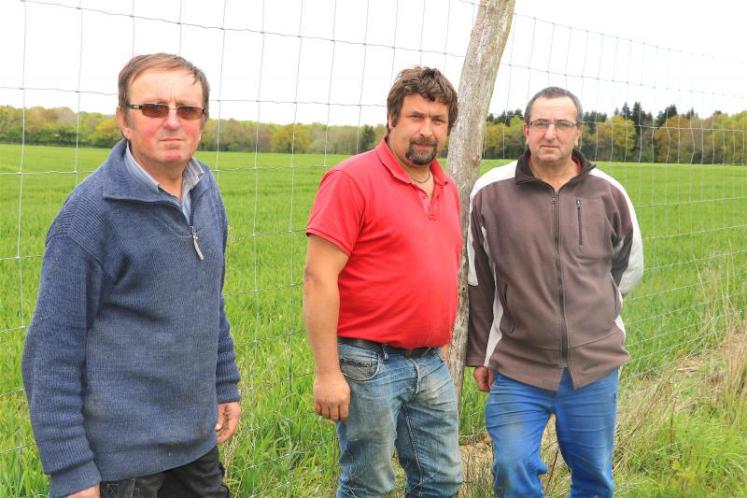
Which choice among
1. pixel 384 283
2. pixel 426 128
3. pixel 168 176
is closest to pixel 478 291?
pixel 384 283

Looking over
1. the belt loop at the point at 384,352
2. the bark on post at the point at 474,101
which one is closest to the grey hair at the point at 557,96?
the bark on post at the point at 474,101

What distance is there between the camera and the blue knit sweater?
1.93 meters

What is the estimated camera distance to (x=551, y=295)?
322 centimetres

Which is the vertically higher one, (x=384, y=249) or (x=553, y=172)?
(x=553, y=172)

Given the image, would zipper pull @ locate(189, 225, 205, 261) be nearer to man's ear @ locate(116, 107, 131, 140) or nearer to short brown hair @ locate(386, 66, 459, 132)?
man's ear @ locate(116, 107, 131, 140)

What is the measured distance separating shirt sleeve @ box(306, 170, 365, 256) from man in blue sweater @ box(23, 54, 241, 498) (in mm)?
445

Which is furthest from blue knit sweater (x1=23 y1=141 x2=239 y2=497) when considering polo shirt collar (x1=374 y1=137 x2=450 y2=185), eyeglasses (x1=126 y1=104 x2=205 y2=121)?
polo shirt collar (x1=374 y1=137 x2=450 y2=185)

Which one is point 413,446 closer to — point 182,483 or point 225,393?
point 225,393

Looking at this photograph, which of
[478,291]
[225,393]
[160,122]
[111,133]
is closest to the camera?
[160,122]

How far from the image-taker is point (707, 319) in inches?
243

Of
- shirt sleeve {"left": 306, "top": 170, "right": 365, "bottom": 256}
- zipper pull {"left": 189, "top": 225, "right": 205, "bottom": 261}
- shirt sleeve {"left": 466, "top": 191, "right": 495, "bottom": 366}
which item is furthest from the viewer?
shirt sleeve {"left": 466, "top": 191, "right": 495, "bottom": 366}

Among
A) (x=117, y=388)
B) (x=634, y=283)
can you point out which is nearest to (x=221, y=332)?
(x=117, y=388)

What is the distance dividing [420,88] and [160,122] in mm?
1007

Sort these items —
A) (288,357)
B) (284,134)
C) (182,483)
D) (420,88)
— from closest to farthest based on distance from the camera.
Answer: (182,483) → (420,88) → (288,357) → (284,134)
